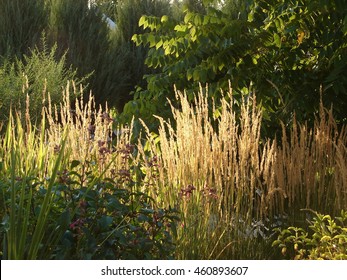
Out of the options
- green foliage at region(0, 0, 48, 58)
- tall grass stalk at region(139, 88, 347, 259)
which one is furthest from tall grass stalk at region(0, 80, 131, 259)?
green foliage at region(0, 0, 48, 58)

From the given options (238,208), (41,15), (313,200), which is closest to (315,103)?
(313,200)

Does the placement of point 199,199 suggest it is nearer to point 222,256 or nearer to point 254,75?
point 222,256

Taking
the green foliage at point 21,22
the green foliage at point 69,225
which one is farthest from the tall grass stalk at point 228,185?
the green foliage at point 21,22

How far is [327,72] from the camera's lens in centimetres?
616

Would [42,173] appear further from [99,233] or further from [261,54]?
[261,54]

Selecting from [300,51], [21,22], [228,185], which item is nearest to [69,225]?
[228,185]

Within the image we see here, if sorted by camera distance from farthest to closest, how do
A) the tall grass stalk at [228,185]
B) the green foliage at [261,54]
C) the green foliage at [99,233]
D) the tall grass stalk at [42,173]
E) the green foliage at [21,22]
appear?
the green foliage at [21,22]
the green foliage at [261,54]
the tall grass stalk at [228,185]
the green foliage at [99,233]
the tall grass stalk at [42,173]

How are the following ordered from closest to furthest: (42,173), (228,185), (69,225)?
(69,225) → (42,173) → (228,185)

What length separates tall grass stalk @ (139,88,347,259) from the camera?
419 centimetres

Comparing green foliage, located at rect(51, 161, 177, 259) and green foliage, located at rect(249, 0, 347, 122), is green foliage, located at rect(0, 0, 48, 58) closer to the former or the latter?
green foliage, located at rect(249, 0, 347, 122)

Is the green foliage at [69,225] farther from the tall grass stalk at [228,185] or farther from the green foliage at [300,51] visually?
the green foliage at [300,51]

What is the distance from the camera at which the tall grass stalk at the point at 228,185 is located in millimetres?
4191

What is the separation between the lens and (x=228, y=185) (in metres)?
4.42

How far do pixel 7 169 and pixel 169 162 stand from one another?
108 cm
